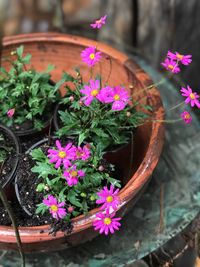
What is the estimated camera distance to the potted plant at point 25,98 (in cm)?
121

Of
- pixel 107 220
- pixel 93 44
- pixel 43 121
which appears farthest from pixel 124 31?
pixel 107 220

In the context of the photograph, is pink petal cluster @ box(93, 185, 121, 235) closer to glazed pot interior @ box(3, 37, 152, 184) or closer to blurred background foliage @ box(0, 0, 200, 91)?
glazed pot interior @ box(3, 37, 152, 184)

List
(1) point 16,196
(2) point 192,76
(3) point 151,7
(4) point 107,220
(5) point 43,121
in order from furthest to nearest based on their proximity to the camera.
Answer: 1. (2) point 192,76
2. (3) point 151,7
3. (5) point 43,121
4. (1) point 16,196
5. (4) point 107,220

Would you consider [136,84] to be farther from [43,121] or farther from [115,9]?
[115,9]

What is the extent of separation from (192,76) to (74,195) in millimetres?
1206

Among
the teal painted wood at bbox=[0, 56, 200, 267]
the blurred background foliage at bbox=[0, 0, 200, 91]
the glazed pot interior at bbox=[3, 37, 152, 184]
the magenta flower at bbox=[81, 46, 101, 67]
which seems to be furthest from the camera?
the blurred background foliage at bbox=[0, 0, 200, 91]

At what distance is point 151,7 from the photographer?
1.79m

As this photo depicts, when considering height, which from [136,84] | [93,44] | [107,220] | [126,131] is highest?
[93,44]

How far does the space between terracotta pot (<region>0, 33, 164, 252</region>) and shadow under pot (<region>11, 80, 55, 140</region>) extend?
0.21m

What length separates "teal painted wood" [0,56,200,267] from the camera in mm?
1175

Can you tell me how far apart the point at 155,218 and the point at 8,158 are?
452 millimetres

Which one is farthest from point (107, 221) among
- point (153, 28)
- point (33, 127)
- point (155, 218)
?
point (153, 28)

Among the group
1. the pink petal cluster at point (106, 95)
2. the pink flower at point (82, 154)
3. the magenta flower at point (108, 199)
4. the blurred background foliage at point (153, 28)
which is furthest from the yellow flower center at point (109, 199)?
the blurred background foliage at point (153, 28)

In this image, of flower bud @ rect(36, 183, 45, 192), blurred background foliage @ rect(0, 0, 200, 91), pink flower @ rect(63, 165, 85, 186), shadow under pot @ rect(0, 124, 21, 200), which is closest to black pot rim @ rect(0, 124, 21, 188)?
shadow under pot @ rect(0, 124, 21, 200)
